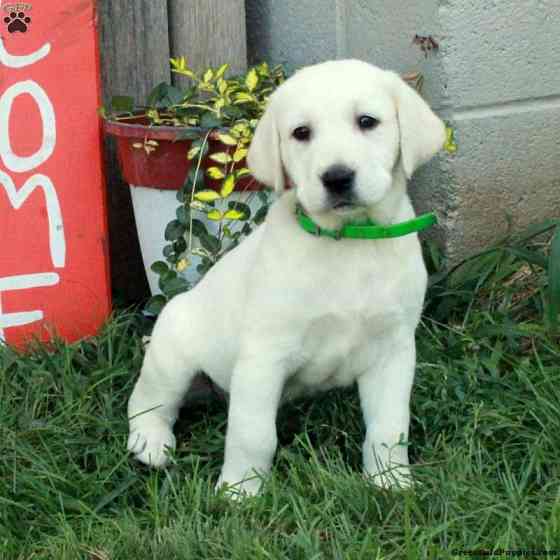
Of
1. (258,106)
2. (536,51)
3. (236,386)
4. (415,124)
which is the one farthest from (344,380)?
(536,51)

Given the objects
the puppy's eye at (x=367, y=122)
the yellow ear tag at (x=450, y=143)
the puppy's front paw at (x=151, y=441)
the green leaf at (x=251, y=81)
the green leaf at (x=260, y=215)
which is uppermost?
the puppy's eye at (x=367, y=122)

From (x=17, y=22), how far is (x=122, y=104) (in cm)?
47

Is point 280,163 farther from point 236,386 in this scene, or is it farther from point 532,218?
point 532,218

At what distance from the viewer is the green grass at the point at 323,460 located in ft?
8.29

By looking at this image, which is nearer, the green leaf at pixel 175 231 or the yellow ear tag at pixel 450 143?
the yellow ear tag at pixel 450 143

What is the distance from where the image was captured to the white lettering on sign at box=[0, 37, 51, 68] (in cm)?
382

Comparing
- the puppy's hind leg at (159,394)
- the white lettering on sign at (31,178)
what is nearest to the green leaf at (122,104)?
the white lettering on sign at (31,178)

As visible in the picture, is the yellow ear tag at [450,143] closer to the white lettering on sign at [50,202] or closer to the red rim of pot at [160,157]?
the red rim of pot at [160,157]

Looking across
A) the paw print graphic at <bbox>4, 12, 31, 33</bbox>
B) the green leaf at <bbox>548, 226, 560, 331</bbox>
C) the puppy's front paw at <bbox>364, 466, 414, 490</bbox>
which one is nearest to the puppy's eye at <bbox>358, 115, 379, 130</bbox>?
the puppy's front paw at <bbox>364, 466, 414, 490</bbox>

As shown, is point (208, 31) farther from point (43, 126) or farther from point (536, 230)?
point (536, 230)

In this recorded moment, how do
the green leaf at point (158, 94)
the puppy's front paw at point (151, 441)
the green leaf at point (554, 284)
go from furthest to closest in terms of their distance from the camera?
the green leaf at point (158, 94)
the green leaf at point (554, 284)
the puppy's front paw at point (151, 441)

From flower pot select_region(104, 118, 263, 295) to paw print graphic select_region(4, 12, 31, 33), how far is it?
1.45 ft

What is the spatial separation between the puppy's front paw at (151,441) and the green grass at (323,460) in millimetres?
40

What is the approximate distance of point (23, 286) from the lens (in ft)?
13.0
